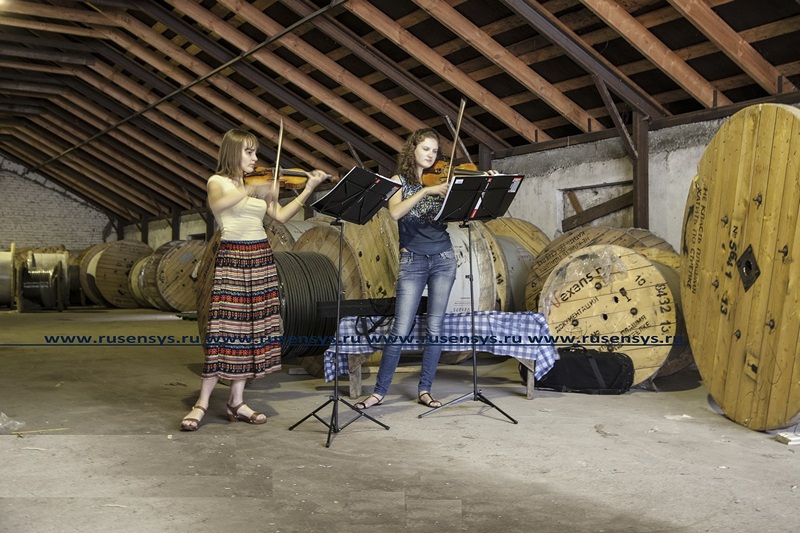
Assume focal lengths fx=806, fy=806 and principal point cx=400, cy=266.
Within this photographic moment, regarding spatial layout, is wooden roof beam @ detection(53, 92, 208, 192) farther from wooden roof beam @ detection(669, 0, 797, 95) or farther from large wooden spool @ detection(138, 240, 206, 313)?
wooden roof beam @ detection(669, 0, 797, 95)

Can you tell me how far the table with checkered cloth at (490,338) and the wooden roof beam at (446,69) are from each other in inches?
157

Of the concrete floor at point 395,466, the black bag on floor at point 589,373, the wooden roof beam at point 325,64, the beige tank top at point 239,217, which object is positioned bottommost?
the concrete floor at point 395,466

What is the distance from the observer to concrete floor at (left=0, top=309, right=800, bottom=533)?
2658mm

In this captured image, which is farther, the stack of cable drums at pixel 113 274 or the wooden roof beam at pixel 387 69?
the stack of cable drums at pixel 113 274

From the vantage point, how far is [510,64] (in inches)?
307

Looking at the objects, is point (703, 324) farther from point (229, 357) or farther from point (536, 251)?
point (536, 251)

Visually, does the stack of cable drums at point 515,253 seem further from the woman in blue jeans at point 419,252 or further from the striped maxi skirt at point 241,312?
the striped maxi skirt at point 241,312

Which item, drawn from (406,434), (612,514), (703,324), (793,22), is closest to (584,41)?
(793,22)

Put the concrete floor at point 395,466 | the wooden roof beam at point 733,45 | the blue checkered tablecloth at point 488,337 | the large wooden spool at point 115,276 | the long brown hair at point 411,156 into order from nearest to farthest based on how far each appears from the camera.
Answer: the concrete floor at point 395,466
the long brown hair at point 411,156
the blue checkered tablecloth at point 488,337
the wooden roof beam at point 733,45
the large wooden spool at point 115,276

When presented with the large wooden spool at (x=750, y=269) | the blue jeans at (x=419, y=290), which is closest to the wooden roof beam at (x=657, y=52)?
the large wooden spool at (x=750, y=269)

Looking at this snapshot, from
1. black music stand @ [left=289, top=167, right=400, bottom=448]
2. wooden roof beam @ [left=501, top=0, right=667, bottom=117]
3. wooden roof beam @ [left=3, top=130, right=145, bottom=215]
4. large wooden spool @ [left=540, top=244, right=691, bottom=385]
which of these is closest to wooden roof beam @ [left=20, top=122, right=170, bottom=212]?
wooden roof beam @ [left=3, top=130, right=145, bottom=215]

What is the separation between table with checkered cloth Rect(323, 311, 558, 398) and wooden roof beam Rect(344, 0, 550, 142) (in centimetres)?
399

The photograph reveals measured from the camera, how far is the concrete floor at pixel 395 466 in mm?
2658

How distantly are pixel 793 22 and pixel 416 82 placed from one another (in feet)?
13.2
